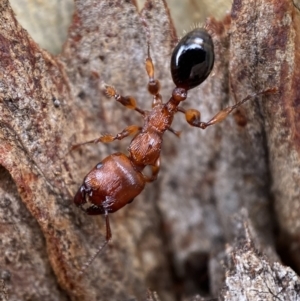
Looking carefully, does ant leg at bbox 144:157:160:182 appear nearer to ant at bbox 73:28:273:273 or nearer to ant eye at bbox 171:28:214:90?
ant at bbox 73:28:273:273

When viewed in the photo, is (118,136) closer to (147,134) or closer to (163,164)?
(147,134)

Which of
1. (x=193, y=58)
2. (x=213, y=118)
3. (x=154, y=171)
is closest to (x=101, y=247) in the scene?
(x=154, y=171)

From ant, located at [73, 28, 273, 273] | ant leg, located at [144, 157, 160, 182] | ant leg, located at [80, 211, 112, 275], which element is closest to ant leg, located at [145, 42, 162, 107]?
ant, located at [73, 28, 273, 273]

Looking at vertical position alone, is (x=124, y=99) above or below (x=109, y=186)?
above

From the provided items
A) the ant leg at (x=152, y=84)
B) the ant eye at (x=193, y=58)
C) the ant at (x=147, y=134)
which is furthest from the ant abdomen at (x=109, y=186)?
the ant eye at (x=193, y=58)

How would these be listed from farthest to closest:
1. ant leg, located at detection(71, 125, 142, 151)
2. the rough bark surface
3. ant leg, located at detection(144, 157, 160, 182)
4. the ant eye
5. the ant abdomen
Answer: ant leg, located at detection(144, 157, 160, 182) → ant leg, located at detection(71, 125, 142, 151) → the ant abdomen → the ant eye → the rough bark surface

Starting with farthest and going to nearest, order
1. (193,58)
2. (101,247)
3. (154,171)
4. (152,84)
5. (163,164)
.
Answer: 1. (163,164)
2. (154,171)
3. (152,84)
4. (101,247)
5. (193,58)
